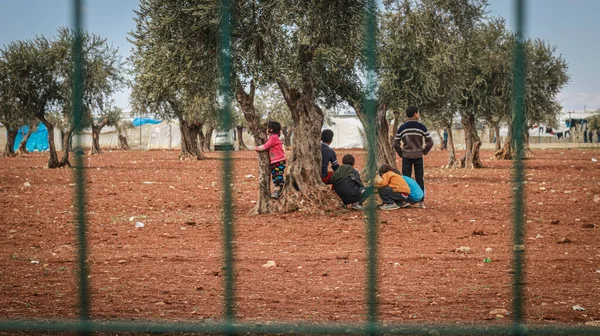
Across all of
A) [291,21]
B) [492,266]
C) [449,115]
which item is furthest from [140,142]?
[492,266]

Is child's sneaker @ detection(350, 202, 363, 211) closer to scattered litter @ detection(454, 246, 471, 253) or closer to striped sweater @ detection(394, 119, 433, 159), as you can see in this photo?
striped sweater @ detection(394, 119, 433, 159)

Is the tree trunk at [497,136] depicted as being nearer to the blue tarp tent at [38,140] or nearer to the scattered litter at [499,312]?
the scattered litter at [499,312]

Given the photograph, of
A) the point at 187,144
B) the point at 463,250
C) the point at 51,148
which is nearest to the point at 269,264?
the point at 463,250

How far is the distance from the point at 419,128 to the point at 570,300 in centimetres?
672

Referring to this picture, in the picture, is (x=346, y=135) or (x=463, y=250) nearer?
(x=463, y=250)

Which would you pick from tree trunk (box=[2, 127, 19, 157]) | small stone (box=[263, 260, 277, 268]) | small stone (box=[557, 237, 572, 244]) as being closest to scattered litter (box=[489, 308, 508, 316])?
small stone (box=[263, 260, 277, 268])

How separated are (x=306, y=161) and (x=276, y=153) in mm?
533

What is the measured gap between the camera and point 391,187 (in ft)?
40.5

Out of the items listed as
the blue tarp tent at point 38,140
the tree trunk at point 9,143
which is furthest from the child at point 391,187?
the blue tarp tent at point 38,140

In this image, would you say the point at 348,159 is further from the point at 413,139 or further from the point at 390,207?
the point at 413,139

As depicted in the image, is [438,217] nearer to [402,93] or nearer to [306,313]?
[306,313]

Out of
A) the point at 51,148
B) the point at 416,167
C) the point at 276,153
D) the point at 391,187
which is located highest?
the point at 51,148

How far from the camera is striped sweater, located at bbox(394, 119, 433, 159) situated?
11727mm

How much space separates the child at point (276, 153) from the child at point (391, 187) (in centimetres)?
166
